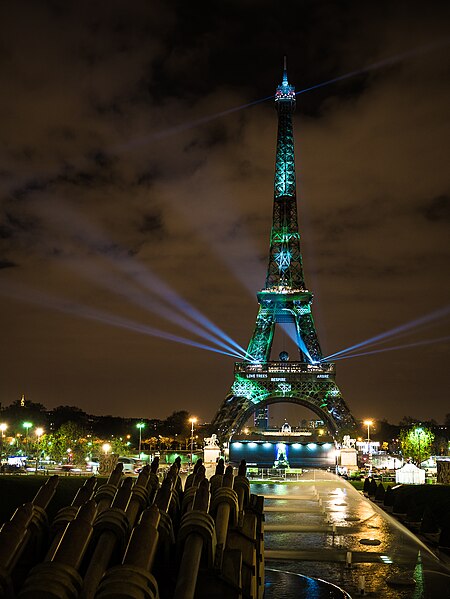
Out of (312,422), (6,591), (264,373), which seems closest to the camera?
(6,591)

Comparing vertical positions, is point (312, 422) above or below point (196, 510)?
above

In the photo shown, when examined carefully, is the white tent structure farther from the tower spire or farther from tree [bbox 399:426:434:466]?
the tower spire

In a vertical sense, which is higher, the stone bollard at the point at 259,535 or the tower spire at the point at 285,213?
the tower spire at the point at 285,213

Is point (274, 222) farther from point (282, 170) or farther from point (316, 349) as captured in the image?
point (316, 349)

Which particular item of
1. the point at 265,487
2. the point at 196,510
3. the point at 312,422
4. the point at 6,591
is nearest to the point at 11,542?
the point at 6,591

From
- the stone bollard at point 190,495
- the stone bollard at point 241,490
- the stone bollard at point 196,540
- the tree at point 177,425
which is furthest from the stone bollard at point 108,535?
the tree at point 177,425

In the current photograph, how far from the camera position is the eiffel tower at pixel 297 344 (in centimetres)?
10156

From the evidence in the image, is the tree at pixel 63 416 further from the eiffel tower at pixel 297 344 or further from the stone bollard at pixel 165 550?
the stone bollard at pixel 165 550

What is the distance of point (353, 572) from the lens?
16.8 metres

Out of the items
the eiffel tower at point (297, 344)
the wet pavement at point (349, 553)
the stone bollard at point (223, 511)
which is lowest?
the wet pavement at point (349, 553)

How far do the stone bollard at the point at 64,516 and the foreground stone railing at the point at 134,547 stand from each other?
1 cm

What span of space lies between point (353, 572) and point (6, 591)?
13.1 m

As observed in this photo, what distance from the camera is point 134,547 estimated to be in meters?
5.51

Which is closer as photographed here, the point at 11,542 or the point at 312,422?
the point at 11,542
